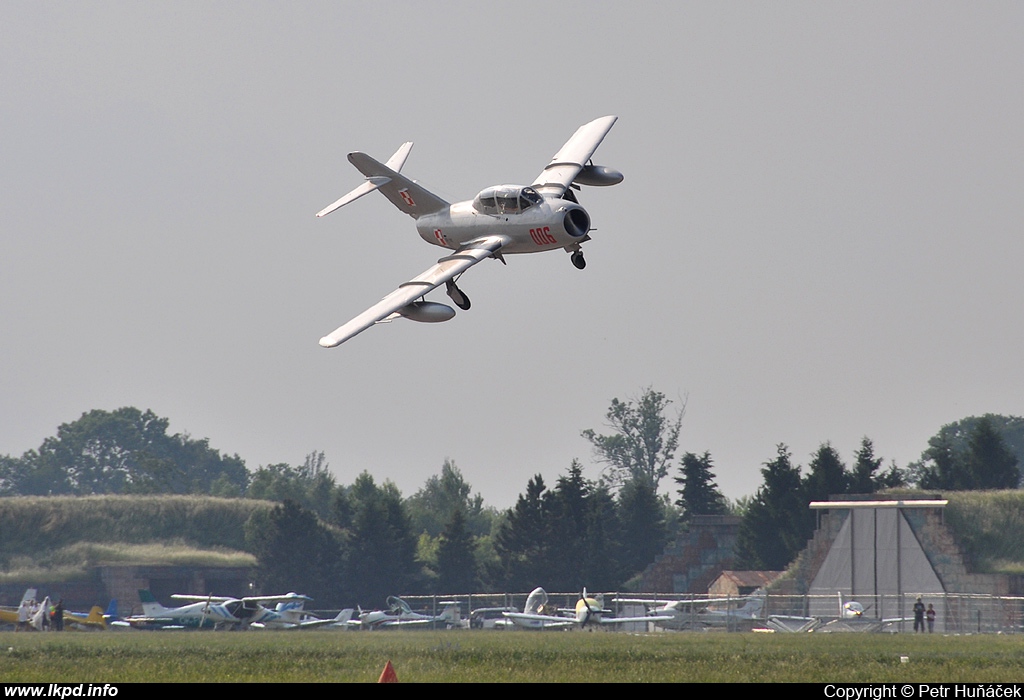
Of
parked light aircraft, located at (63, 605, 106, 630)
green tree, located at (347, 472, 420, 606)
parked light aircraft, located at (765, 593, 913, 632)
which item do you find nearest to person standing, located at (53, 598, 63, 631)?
parked light aircraft, located at (63, 605, 106, 630)

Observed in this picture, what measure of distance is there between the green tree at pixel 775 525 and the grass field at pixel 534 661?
57.4 meters

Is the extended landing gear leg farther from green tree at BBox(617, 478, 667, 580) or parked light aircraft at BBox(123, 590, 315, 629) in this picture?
green tree at BBox(617, 478, 667, 580)

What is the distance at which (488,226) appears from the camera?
3709 cm

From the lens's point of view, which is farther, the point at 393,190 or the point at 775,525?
the point at 775,525

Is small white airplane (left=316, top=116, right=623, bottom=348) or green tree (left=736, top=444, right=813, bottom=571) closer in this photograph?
small white airplane (left=316, top=116, right=623, bottom=348)

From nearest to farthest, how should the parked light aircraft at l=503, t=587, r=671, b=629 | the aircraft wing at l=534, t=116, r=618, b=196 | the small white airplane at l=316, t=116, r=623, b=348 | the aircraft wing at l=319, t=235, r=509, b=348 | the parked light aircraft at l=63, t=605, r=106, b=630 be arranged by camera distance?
1. the aircraft wing at l=319, t=235, r=509, b=348
2. the small white airplane at l=316, t=116, r=623, b=348
3. the aircraft wing at l=534, t=116, r=618, b=196
4. the parked light aircraft at l=503, t=587, r=671, b=629
5. the parked light aircraft at l=63, t=605, r=106, b=630

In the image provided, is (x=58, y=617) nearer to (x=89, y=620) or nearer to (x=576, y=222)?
(x=89, y=620)

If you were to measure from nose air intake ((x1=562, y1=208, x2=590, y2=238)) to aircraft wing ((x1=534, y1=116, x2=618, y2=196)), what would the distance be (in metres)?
1.80

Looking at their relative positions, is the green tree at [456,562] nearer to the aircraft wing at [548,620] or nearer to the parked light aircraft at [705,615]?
the aircraft wing at [548,620]

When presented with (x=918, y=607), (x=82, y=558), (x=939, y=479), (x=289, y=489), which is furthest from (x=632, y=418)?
(x=918, y=607)

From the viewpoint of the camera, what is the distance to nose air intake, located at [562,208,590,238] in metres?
35.9

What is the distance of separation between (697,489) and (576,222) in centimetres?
9156

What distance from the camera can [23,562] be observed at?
358 ft

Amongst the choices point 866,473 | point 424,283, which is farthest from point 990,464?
point 424,283
